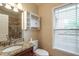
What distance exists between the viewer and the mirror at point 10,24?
1097mm

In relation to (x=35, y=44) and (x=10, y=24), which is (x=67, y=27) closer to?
(x=35, y=44)

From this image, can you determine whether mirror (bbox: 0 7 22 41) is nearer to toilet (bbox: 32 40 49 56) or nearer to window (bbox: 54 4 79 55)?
toilet (bbox: 32 40 49 56)

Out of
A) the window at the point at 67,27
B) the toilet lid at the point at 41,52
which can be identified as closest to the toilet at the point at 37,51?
the toilet lid at the point at 41,52

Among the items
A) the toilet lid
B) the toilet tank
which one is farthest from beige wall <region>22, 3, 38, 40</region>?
the toilet lid

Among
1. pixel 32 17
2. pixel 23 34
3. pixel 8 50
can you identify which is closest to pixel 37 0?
pixel 32 17

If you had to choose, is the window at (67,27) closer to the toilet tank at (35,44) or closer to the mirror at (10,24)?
the toilet tank at (35,44)

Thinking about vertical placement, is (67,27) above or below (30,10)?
below

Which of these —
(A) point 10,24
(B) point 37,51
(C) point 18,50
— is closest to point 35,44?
(B) point 37,51

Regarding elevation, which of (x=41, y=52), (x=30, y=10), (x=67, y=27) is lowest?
(x=41, y=52)

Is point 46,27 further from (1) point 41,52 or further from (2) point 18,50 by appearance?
(2) point 18,50

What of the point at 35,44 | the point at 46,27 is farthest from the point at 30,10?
the point at 35,44

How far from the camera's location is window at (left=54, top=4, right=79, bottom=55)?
3.74ft

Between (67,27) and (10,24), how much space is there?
0.66 metres

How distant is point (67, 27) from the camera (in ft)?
3.83
